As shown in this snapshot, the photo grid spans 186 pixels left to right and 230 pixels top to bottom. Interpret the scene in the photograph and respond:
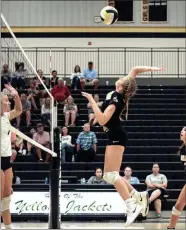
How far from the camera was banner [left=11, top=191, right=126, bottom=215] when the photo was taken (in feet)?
42.1

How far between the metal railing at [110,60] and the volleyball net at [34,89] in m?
0.60

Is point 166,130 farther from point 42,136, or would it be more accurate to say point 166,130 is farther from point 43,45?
point 43,45

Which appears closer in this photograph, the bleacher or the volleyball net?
the volleyball net

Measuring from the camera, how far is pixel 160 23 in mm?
25781

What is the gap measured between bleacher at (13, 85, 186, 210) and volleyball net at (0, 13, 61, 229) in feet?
3.36

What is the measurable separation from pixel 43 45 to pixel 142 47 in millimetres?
3970

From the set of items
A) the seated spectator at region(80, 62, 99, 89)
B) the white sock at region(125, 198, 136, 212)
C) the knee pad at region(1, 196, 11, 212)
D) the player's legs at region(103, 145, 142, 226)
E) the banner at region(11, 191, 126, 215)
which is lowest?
the banner at region(11, 191, 126, 215)

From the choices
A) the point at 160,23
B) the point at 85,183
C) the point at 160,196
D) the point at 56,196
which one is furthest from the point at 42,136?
the point at 160,23

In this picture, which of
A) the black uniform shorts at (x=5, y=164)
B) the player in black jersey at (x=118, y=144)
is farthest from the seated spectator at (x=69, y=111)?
the player in black jersey at (x=118, y=144)

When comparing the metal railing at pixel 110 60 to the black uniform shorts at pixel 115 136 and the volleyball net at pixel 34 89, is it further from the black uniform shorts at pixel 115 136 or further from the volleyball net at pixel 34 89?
the black uniform shorts at pixel 115 136

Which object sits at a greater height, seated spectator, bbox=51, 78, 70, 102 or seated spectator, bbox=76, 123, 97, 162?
seated spectator, bbox=51, 78, 70, 102

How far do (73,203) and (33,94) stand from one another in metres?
6.28

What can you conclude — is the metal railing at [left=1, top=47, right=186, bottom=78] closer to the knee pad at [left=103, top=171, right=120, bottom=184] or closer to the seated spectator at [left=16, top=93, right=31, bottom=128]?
the seated spectator at [left=16, top=93, right=31, bottom=128]

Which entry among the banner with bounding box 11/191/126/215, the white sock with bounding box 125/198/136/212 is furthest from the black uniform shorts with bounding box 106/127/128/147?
the banner with bounding box 11/191/126/215
